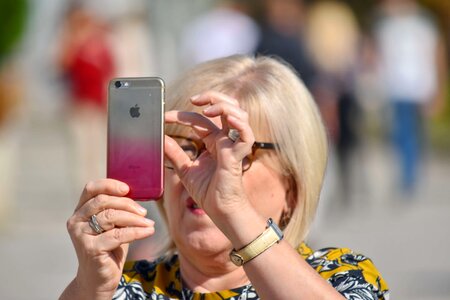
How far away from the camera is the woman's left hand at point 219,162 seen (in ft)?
8.23

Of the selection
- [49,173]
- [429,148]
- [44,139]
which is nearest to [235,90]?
[49,173]

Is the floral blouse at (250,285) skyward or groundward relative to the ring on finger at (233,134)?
groundward

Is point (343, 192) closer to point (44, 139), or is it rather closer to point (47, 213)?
point (47, 213)

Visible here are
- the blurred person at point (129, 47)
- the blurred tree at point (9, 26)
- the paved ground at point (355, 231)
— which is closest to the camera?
the paved ground at point (355, 231)

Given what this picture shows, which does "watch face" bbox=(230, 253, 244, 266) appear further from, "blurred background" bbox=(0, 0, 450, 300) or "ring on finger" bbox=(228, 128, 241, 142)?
"blurred background" bbox=(0, 0, 450, 300)

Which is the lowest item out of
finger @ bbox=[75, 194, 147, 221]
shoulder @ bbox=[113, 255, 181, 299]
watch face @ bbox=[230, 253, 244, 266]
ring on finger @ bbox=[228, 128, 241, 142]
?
shoulder @ bbox=[113, 255, 181, 299]

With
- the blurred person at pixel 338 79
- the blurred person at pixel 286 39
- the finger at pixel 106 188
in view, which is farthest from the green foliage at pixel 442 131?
the finger at pixel 106 188

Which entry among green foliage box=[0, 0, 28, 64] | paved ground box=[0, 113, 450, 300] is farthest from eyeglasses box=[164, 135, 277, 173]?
green foliage box=[0, 0, 28, 64]

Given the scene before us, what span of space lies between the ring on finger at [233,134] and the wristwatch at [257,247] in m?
0.21

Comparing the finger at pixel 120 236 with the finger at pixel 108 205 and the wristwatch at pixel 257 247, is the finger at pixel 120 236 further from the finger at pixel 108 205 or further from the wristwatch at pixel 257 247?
the wristwatch at pixel 257 247

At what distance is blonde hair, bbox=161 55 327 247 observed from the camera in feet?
9.75

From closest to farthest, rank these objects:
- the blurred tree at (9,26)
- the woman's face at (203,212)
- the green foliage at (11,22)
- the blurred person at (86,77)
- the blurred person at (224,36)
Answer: the woman's face at (203,212)
the blurred person at (224,36)
the blurred person at (86,77)
the blurred tree at (9,26)
the green foliage at (11,22)

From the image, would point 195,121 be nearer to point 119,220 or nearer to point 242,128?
point 242,128

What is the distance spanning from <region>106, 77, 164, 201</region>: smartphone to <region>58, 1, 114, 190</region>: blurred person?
29.0ft
